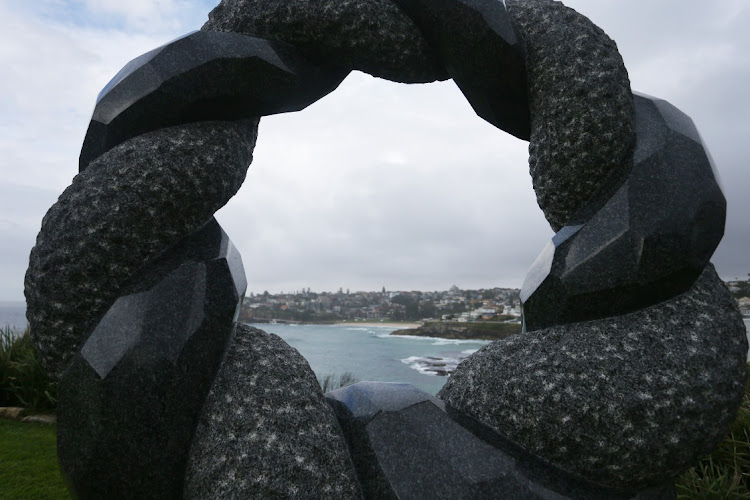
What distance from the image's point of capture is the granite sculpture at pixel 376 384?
2.77 meters

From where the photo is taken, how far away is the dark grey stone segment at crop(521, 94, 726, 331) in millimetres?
3121

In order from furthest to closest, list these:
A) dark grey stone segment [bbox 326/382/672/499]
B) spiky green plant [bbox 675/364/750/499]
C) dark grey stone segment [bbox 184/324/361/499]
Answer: spiky green plant [bbox 675/364/750/499], dark grey stone segment [bbox 326/382/672/499], dark grey stone segment [bbox 184/324/361/499]

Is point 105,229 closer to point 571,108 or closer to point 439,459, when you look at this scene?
point 439,459

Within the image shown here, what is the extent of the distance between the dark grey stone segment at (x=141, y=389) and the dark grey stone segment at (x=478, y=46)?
219cm

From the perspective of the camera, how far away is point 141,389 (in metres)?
2.71


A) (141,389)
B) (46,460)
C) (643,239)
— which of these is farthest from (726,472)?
(46,460)

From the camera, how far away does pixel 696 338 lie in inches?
120

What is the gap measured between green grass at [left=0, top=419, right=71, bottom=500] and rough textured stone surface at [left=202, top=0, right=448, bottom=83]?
4207 mm

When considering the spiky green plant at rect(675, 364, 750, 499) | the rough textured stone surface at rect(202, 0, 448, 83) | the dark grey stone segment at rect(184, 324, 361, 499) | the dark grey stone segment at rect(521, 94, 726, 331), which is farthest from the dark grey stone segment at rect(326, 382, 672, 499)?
the rough textured stone surface at rect(202, 0, 448, 83)

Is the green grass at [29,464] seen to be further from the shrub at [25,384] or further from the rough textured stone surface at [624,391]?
the rough textured stone surface at [624,391]

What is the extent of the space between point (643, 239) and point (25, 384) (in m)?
8.53

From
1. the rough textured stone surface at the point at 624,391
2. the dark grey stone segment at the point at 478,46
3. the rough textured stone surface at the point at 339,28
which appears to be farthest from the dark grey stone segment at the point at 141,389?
the dark grey stone segment at the point at 478,46

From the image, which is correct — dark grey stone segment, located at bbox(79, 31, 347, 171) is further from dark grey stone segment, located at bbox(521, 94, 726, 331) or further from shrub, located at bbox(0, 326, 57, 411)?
shrub, located at bbox(0, 326, 57, 411)

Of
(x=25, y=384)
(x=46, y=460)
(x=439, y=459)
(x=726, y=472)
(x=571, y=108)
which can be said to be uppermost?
(x=571, y=108)
